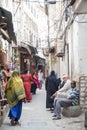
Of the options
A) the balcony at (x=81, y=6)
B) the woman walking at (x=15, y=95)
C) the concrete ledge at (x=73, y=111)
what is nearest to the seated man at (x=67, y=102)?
the concrete ledge at (x=73, y=111)

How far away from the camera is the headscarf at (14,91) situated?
43.6 feet

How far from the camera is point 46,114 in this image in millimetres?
16828

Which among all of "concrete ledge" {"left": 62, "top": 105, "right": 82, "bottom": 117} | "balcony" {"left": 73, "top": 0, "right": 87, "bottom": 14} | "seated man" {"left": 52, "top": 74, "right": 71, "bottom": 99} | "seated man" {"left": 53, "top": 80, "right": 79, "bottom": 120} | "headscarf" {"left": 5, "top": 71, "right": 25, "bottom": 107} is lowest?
"concrete ledge" {"left": 62, "top": 105, "right": 82, "bottom": 117}

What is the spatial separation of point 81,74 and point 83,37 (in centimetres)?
136

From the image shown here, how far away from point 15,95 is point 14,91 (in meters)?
0.13

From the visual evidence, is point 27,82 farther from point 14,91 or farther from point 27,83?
point 14,91

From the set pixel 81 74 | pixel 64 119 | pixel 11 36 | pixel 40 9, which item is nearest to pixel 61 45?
pixel 81 74

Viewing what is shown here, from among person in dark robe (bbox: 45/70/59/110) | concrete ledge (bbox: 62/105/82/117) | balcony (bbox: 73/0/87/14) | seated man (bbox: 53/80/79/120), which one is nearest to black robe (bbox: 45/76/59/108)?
person in dark robe (bbox: 45/70/59/110)

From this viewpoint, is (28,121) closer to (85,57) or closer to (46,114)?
(46,114)

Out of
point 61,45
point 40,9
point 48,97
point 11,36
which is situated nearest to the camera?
point 11,36

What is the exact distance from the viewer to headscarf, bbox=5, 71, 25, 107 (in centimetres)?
1329

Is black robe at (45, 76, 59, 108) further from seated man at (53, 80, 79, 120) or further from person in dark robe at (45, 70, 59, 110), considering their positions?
seated man at (53, 80, 79, 120)

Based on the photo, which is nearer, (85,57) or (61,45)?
(85,57)

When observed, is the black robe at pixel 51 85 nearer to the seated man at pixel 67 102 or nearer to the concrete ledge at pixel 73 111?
the seated man at pixel 67 102
